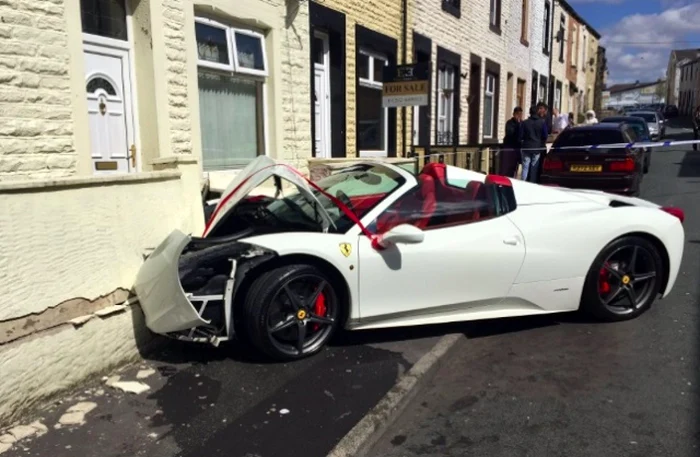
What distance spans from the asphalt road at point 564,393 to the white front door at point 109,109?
4.03 m

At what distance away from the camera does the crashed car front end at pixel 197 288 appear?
3844 mm

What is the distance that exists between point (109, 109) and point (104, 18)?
923 mm

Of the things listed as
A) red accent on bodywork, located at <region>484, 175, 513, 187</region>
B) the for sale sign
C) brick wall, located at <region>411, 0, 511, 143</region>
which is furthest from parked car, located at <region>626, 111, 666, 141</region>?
red accent on bodywork, located at <region>484, 175, 513, 187</region>

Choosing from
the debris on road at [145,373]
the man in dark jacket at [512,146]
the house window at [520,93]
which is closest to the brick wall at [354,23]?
the man in dark jacket at [512,146]

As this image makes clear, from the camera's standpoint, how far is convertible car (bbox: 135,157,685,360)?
13.2ft

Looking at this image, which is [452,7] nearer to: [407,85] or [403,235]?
[407,85]

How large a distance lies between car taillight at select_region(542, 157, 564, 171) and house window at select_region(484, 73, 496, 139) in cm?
684

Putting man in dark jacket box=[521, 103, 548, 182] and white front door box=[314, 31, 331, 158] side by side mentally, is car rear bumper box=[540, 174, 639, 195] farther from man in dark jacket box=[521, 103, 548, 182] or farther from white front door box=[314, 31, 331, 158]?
white front door box=[314, 31, 331, 158]

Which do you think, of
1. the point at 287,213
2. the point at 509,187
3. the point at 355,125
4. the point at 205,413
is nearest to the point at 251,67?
the point at 355,125

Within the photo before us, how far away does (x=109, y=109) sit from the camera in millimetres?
6133

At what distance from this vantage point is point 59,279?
3746 millimetres

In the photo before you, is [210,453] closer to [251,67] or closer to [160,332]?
[160,332]

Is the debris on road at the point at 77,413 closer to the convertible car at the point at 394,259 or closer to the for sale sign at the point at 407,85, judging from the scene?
the convertible car at the point at 394,259

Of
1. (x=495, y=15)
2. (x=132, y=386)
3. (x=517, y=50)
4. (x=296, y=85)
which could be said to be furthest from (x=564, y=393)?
(x=517, y=50)
